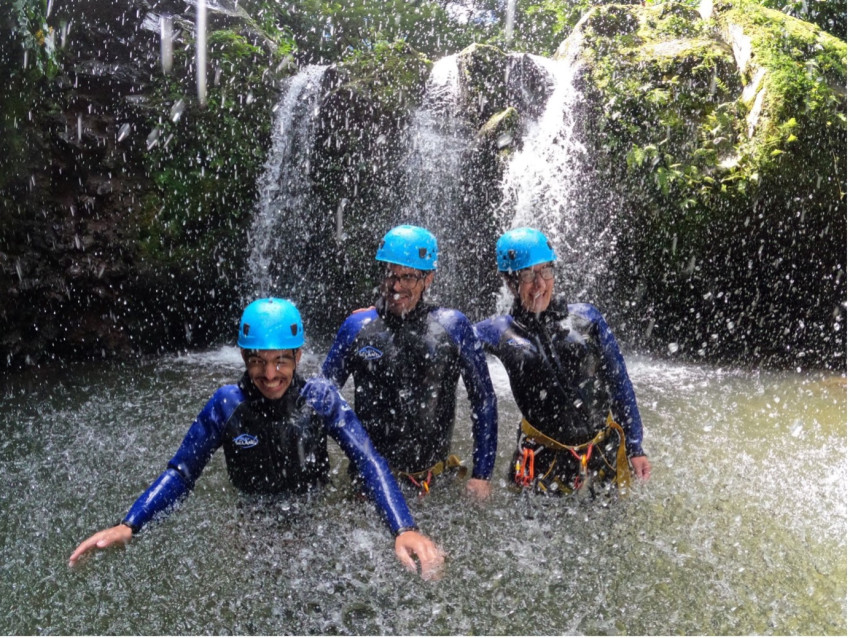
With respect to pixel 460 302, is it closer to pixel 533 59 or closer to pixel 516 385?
pixel 533 59

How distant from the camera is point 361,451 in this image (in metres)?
2.58

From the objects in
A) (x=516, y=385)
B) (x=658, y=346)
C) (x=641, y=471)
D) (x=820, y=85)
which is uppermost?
(x=820, y=85)

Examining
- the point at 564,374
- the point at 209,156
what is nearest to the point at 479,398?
the point at 564,374

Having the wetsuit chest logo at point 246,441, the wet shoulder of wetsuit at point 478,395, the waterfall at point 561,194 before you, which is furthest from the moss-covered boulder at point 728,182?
the wetsuit chest logo at point 246,441

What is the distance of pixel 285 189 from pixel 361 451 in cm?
746

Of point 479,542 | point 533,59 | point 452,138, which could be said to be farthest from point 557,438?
point 533,59

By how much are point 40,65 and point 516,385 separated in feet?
22.4

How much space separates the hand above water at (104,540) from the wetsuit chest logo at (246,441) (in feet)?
1.83

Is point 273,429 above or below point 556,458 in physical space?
above

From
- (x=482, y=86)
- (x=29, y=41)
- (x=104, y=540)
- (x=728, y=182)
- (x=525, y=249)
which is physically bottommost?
(x=104, y=540)

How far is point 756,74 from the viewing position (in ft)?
26.3

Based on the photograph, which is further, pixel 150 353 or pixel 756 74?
pixel 150 353

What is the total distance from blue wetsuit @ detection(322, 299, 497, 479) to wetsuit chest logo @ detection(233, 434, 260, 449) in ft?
1.79

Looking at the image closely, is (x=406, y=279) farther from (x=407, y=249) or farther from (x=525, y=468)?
(x=525, y=468)
